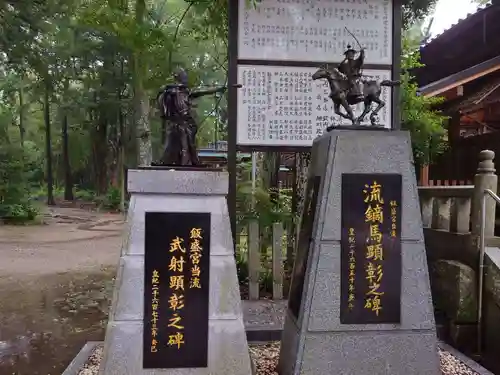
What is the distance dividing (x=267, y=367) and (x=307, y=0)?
14.6 ft

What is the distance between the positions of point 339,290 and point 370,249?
1.30 ft

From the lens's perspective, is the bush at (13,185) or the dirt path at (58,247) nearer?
the dirt path at (58,247)

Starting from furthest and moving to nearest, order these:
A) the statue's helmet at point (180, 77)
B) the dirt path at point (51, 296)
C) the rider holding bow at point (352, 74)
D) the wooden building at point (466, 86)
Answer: the wooden building at point (466, 86), the dirt path at point (51, 296), the rider holding bow at point (352, 74), the statue's helmet at point (180, 77)

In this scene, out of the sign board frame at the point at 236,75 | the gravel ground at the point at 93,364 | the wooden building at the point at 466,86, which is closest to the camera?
the gravel ground at the point at 93,364

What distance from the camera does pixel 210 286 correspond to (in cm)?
365

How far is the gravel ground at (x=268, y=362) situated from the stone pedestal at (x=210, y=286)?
0.93 m

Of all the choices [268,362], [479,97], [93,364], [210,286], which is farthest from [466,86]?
[93,364]

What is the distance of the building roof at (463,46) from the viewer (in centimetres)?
1139

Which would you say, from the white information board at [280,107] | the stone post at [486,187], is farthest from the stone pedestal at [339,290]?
the white information board at [280,107]

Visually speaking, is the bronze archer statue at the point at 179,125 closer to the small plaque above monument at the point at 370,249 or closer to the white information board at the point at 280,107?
the small plaque above monument at the point at 370,249

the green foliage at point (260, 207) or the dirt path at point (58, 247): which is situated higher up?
the green foliage at point (260, 207)

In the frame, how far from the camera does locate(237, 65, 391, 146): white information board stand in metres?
6.28

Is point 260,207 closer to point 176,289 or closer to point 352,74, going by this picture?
point 352,74

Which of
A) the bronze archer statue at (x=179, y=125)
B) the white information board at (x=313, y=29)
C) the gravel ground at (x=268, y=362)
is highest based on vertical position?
the white information board at (x=313, y=29)
